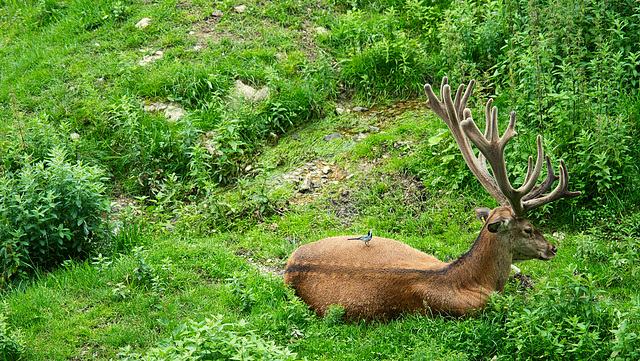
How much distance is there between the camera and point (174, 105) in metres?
8.84

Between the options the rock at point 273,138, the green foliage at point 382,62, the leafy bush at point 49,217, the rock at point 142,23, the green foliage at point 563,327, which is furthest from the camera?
the rock at point 142,23

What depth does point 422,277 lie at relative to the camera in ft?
16.3

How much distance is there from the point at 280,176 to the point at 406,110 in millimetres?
2111

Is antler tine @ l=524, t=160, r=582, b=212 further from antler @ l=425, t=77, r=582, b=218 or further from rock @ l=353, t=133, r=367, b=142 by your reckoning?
rock @ l=353, t=133, r=367, b=142

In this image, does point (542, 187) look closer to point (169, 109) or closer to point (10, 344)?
point (10, 344)

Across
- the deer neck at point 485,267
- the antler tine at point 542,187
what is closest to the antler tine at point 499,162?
the antler tine at point 542,187

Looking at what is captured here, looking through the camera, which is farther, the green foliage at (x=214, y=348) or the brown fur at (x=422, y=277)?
the brown fur at (x=422, y=277)

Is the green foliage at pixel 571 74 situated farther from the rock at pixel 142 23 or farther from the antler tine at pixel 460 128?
the rock at pixel 142 23

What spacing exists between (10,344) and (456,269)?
3.61 meters

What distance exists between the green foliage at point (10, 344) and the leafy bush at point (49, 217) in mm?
1188

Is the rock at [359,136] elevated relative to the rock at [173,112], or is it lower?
lower

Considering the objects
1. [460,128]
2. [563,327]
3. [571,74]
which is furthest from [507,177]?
[571,74]

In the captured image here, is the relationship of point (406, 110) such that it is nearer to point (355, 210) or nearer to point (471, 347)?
point (355, 210)

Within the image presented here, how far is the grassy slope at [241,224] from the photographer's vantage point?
4781 mm
